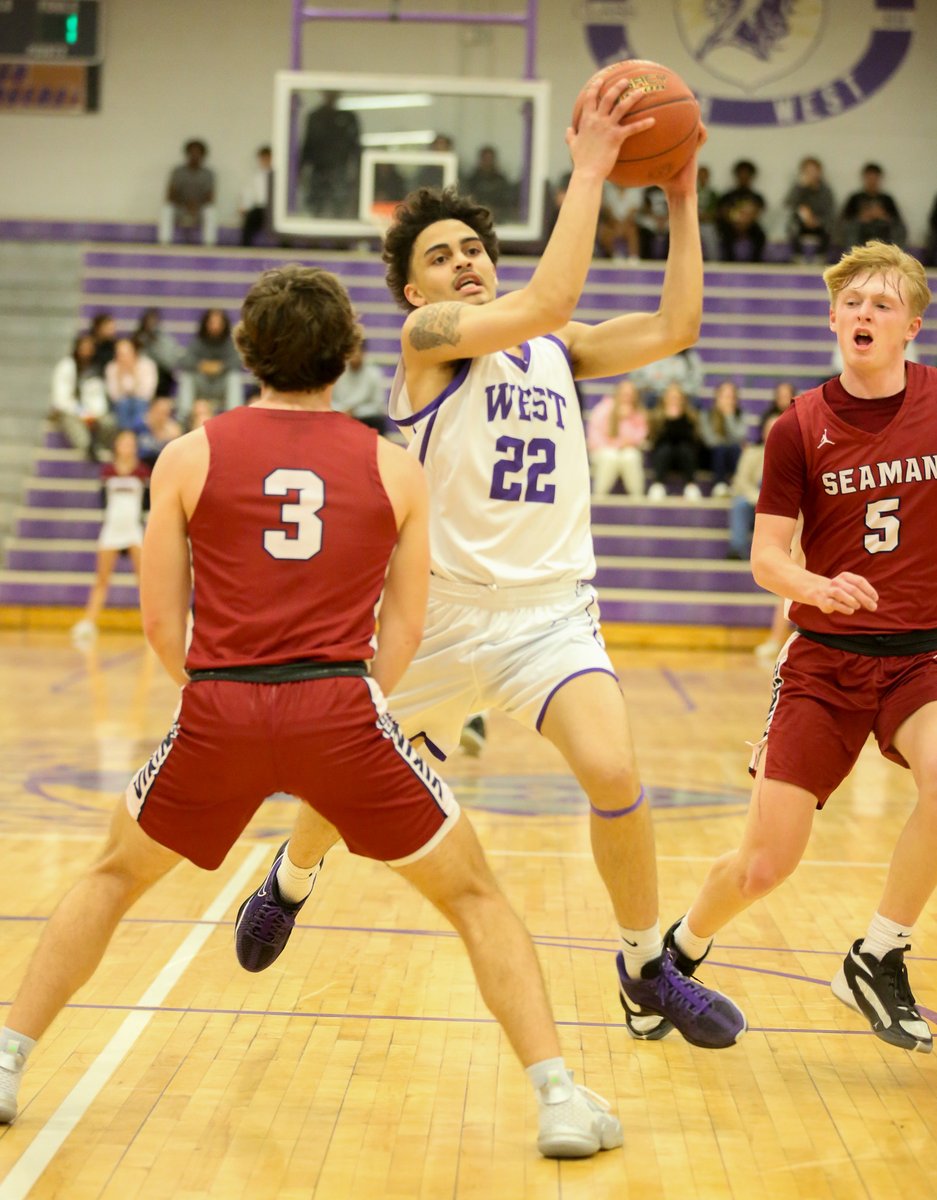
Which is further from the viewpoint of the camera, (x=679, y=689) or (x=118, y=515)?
(x=118, y=515)

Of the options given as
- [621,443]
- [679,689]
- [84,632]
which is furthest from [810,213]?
[84,632]

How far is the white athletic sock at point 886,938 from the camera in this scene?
3.80 m

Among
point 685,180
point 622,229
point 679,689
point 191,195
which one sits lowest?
point 679,689

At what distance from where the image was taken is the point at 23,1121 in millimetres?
3262

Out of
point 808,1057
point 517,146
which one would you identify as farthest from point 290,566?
point 517,146

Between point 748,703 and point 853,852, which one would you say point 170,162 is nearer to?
point 748,703

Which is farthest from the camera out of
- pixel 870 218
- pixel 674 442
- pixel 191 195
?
pixel 191 195

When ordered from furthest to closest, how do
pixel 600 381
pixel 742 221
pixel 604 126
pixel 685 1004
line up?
pixel 742 221
pixel 600 381
pixel 685 1004
pixel 604 126

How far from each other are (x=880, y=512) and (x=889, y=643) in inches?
12.7

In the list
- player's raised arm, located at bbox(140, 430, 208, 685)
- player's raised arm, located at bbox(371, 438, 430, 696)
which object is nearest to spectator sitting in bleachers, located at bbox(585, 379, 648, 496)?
player's raised arm, located at bbox(371, 438, 430, 696)

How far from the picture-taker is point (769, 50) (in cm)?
2006

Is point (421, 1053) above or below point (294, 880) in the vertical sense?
below

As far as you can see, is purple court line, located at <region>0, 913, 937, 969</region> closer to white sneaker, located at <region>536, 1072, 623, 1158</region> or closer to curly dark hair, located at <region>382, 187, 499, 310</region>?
white sneaker, located at <region>536, 1072, 623, 1158</region>

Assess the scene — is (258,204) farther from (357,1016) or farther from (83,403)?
(357,1016)
